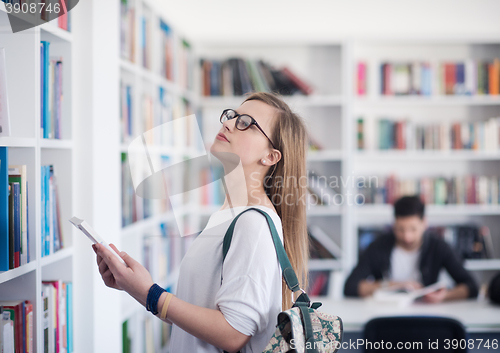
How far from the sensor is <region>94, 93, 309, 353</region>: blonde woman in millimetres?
869

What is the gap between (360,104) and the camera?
3.24m

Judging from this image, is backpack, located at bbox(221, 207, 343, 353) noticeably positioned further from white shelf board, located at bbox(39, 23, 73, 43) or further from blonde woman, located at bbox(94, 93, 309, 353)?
white shelf board, located at bbox(39, 23, 73, 43)

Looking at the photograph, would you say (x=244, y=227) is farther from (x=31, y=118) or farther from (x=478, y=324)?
(x=478, y=324)

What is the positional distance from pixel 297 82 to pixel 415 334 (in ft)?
6.98

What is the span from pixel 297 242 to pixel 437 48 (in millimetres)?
2832

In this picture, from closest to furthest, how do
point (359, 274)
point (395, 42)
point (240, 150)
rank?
point (240, 150), point (359, 274), point (395, 42)

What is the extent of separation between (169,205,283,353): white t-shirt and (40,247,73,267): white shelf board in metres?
0.53

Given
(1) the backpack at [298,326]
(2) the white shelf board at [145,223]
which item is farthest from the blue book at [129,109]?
(1) the backpack at [298,326]

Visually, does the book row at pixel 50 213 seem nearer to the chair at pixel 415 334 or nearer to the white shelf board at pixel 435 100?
the chair at pixel 415 334

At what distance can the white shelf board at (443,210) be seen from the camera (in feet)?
9.80

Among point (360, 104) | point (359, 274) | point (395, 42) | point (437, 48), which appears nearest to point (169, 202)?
point (359, 274)

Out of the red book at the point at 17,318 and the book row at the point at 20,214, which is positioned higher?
the book row at the point at 20,214

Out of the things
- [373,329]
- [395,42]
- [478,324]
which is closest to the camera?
[373,329]

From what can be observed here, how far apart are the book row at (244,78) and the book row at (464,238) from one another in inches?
47.4
